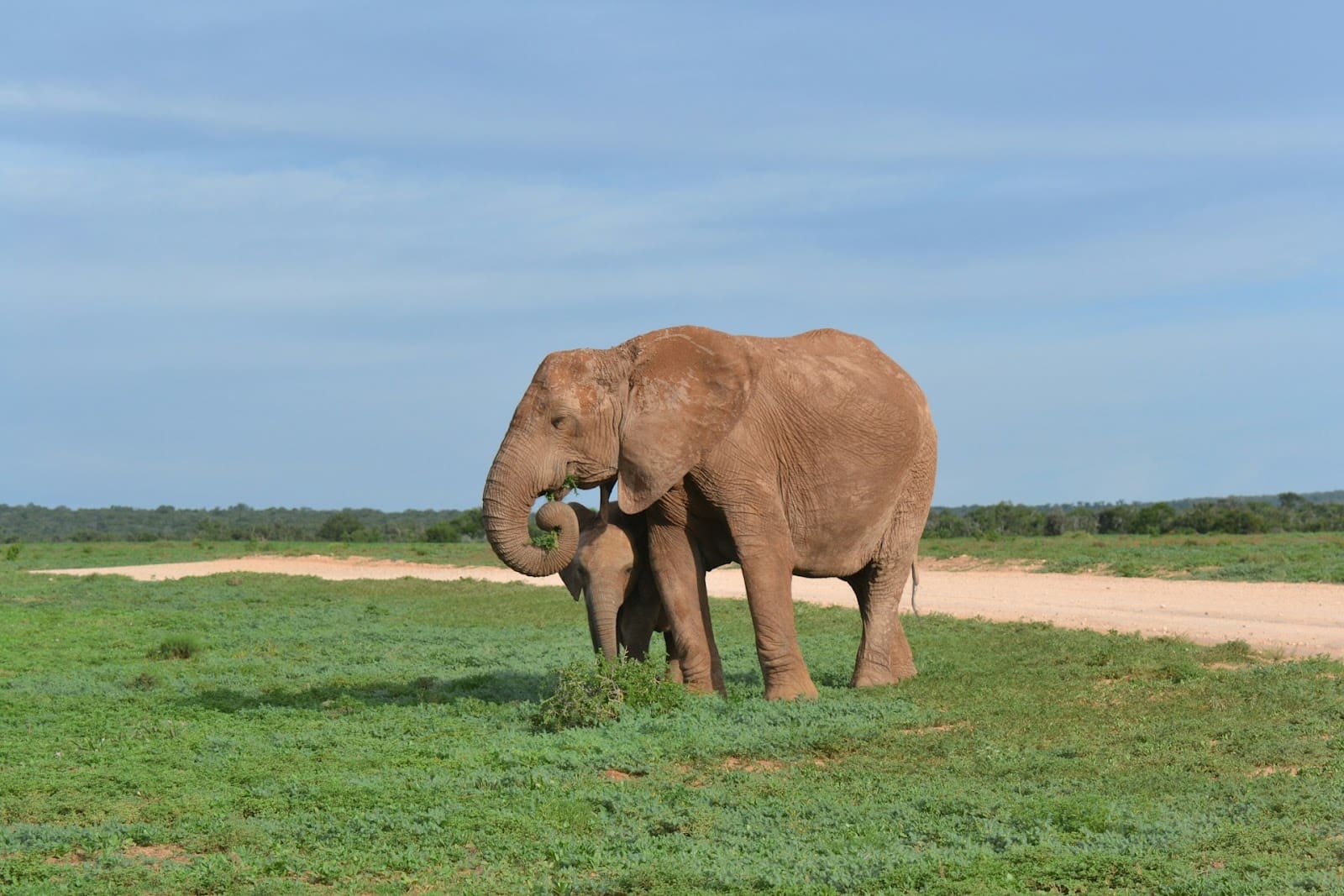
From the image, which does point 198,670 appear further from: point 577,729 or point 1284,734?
point 1284,734

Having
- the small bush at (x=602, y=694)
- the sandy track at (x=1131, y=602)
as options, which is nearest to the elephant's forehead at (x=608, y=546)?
the small bush at (x=602, y=694)

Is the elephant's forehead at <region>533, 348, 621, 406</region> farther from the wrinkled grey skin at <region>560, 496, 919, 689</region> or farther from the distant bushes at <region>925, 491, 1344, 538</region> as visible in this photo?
the distant bushes at <region>925, 491, 1344, 538</region>

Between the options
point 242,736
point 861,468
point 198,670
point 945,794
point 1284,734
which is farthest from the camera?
point 198,670

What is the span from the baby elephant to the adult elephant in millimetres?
362

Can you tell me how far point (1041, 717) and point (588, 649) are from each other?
798cm

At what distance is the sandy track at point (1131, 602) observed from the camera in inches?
749

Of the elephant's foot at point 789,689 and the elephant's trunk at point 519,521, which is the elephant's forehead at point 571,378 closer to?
the elephant's trunk at point 519,521

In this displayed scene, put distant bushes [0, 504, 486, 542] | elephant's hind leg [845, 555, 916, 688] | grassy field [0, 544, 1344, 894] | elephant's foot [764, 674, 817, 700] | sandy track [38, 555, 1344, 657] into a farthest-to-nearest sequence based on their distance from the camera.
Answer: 1. distant bushes [0, 504, 486, 542]
2. sandy track [38, 555, 1344, 657]
3. elephant's hind leg [845, 555, 916, 688]
4. elephant's foot [764, 674, 817, 700]
5. grassy field [0, 544, 1344, 894]

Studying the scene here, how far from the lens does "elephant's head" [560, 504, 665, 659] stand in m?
12.6

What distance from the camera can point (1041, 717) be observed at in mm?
11562

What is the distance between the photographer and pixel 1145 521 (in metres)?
57.2

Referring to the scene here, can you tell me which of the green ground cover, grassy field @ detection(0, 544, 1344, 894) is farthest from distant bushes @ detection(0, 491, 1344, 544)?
grassy field @ detection(0, 544, 1344, 894)

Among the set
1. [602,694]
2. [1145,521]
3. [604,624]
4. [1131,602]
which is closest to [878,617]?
[604,624]

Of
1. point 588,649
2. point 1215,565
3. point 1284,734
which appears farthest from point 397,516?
point 1284,734
